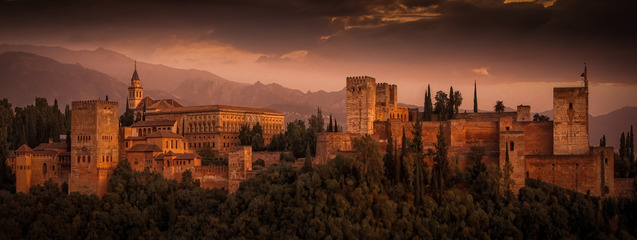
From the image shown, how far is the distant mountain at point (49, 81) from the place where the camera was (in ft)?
391

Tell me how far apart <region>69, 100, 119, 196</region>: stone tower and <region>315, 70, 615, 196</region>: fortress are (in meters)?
13.3

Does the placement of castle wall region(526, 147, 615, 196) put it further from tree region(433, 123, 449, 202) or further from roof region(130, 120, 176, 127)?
roof region(130, 120, 176, 127)

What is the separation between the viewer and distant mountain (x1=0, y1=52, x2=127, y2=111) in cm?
11912

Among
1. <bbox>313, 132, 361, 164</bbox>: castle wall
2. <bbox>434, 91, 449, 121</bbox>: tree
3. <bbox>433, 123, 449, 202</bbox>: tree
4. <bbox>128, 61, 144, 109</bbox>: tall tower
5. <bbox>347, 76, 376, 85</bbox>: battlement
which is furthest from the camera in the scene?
<bbox>128, 61, 144, 109</bbox>: tall tower

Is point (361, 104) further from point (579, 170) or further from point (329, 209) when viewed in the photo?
point (579, 170)

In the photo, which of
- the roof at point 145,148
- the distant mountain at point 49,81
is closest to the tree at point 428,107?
the roof at point 145,148

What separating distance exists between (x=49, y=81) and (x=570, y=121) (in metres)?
113

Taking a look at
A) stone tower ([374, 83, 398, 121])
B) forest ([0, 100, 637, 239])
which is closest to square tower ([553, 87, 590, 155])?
forest ([0, 100, 637, 239])

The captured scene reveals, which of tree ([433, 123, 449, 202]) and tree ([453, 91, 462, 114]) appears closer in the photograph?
tree ([433, 123, 449, 202])

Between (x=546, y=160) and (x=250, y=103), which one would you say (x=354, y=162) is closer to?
(x=546, y=160)

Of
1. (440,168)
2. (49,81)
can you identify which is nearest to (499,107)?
(440,168)

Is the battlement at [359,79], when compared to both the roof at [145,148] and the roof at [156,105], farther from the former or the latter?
the roof at [156,105]

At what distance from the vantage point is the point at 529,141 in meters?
38.9

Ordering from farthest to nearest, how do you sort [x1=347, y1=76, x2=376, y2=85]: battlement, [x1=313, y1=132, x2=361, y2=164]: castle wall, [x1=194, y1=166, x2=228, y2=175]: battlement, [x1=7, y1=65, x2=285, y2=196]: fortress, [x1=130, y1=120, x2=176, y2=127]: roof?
[x1=130, y1=120, x2=176, y2=127]: roof → [x1=347, y1=76, x2=376, y2=85]: battlement → [x1=194, y1=166, x2=228, y2=175]: battlement → [x1=7, y1=65, x2=285, y2=196]: fortress → [x1=313, y1=132, x2=361, y2=164]: castle wall
